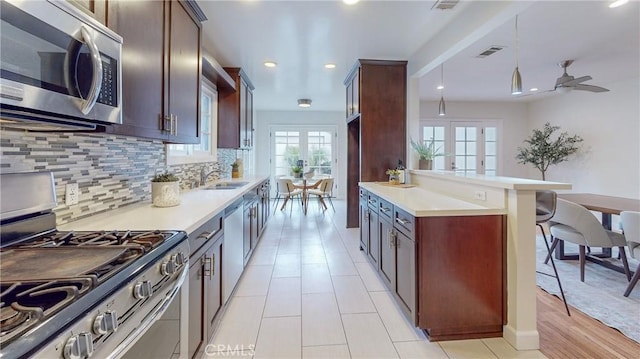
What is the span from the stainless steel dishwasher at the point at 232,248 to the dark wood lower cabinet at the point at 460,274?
135 centimetres

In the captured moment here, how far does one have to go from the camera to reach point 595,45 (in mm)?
3699

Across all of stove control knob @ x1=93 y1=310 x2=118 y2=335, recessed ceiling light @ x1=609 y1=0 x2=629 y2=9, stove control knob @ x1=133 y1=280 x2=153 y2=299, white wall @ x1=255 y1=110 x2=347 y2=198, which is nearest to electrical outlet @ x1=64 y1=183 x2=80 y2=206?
stove control knob @ x1=133 y1=280 x2=153 y2=299

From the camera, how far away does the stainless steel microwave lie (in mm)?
842

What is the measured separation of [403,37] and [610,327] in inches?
118

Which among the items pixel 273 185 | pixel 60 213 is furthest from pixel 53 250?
pixel 273 185

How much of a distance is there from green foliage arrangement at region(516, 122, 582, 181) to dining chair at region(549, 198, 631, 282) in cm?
385

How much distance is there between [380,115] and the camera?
4.11 metres

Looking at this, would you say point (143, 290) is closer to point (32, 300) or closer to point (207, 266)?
point (32, 300)

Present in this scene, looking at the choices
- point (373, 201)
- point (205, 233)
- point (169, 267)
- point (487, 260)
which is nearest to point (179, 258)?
point (169, 267)

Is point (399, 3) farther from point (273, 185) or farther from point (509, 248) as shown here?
point (273, 185)

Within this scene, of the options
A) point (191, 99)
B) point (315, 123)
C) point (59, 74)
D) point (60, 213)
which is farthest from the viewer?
point (315, 123)

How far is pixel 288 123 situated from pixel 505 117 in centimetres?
543

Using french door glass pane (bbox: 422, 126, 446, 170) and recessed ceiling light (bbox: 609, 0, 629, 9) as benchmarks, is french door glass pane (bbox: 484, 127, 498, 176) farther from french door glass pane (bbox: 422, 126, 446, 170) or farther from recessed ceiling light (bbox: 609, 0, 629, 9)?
recessed ceiling light (bbox: 609, 0, 629, 9)

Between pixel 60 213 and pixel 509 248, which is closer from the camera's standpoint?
pixel 60 213
